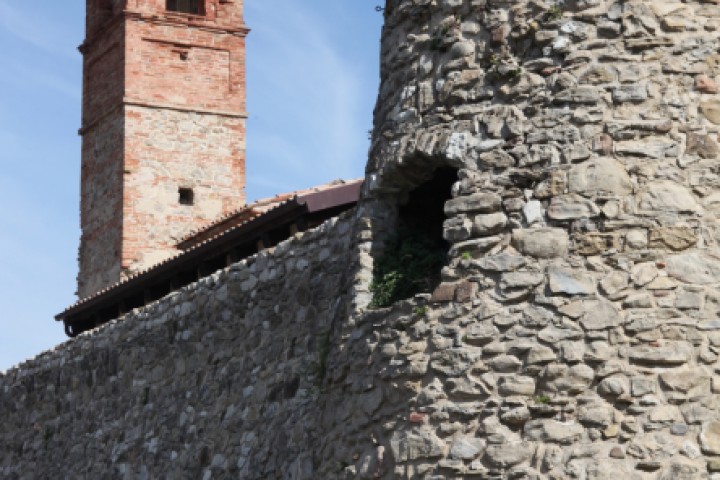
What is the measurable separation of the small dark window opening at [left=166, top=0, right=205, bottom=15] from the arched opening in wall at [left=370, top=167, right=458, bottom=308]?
2353cm

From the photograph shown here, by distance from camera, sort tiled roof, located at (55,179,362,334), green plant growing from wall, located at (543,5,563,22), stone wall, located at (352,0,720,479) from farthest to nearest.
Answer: tiled roof, located at (55,179,362,334)
green plant growing from wall, located at (543,5,563,22)
stone wall, located at (352,0,720,479)

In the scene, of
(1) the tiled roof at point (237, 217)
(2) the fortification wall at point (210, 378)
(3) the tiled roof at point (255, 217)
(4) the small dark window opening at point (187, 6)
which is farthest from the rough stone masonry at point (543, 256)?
(4) the small dark window opening at point (187, 6)

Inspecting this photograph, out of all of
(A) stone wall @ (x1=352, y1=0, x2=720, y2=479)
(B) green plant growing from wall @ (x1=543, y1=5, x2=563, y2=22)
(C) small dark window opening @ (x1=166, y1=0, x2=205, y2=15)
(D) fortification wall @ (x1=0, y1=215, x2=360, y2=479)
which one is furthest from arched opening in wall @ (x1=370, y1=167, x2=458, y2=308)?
(C) small dark window opening @ (x1=166, y1=0, x2=205, y2=15)

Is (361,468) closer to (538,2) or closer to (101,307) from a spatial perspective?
(538,2)

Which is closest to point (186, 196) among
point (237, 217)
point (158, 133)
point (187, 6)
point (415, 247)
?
point (158, 133)

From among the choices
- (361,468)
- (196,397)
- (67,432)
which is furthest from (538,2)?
(67,432)

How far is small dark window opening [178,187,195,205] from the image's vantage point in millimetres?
30967

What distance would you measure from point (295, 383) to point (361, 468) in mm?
3057

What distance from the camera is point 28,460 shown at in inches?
677

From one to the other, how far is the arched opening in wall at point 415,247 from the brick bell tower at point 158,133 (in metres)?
20.7

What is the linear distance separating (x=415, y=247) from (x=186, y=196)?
21813 mm

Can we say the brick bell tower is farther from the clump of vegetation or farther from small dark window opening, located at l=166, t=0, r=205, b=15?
the clump of vegetation

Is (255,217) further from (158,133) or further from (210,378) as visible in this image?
(158,133)

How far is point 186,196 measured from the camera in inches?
1225
